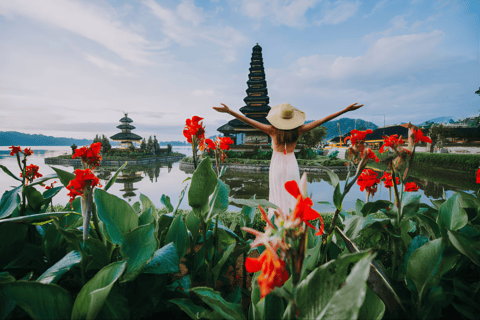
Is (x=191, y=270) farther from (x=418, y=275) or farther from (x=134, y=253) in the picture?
(x=418, y=275)

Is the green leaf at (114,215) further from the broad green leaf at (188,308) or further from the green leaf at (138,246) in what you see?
the broad green leaf at (188,308)

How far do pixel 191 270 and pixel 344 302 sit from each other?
33.1 inches

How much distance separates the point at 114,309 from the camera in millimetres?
620

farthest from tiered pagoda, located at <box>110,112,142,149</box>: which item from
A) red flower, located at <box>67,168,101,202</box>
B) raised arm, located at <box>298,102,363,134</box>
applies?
red flower, located at <box>67,168,101,202</box>

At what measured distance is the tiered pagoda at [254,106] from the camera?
59.8 feet

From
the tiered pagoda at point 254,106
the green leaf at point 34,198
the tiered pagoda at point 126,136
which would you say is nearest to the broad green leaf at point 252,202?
the green leaf at point 34,198

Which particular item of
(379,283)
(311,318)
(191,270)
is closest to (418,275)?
(379,283)

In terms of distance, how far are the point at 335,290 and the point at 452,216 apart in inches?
29.8

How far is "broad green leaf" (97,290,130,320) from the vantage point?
608mm

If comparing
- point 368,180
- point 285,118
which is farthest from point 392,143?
point 285,118

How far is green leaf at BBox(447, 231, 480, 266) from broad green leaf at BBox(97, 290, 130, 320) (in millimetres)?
986

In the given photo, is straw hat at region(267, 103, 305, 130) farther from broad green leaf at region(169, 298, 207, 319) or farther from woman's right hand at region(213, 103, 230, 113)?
broad green leaf at region(169, 298, 207, 319)

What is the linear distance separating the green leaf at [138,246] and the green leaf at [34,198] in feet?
2.59

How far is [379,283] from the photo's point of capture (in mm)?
536
